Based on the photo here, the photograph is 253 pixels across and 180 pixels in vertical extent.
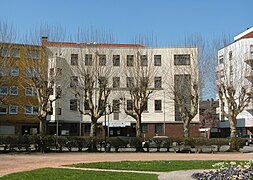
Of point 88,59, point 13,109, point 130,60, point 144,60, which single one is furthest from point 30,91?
→ point 144,60

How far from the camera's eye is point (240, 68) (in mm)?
46312

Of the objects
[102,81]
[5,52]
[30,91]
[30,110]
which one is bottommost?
[30,110]

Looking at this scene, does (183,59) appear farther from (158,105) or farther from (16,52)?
(16,52)

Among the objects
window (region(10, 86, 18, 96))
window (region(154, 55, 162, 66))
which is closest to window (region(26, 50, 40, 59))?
window (region(10, 86, 18, 96))

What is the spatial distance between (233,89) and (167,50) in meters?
20.3

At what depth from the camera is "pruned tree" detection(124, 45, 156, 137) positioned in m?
41.0

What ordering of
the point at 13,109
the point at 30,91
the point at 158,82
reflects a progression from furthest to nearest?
the point at 13,109 → the point at 158,82 → the point at 30,91

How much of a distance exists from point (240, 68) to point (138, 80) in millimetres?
11849

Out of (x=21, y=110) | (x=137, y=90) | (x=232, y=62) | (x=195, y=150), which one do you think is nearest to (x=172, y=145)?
(x=195, y=150)

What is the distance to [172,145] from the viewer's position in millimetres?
38188

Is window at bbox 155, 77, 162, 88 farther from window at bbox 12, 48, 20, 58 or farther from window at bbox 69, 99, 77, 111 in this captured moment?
window at bbox 12, 48, 20, 58

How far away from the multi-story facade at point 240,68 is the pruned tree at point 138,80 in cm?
746

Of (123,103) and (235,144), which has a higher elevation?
(123,103)

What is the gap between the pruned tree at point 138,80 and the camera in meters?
41.0
